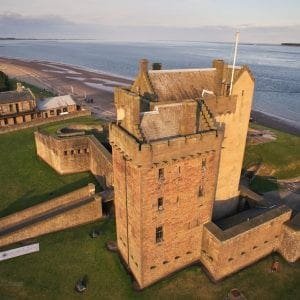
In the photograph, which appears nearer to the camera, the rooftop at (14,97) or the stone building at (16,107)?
the stone building at (16,107)

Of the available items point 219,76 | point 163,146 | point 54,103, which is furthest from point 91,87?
point 163,146

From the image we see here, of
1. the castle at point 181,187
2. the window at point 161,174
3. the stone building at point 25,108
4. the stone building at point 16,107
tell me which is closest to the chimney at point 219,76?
the castle at point 181,187

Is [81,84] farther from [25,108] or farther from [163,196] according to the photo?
[163,196]

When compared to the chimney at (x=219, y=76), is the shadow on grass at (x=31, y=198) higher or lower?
lower

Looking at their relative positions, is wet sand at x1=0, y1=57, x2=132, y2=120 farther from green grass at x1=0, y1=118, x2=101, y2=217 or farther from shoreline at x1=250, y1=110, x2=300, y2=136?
shoreline at x1=250, y1=110, x2=300, y2=136

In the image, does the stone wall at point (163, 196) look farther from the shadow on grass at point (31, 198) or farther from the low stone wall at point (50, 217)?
the shadow on grass at point (31, 198)

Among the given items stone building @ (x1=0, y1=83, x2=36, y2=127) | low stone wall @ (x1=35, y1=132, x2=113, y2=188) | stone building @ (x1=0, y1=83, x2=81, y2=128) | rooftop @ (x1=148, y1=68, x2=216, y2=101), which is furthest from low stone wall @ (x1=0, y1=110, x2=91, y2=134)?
rooftop @ (x1=148, y1=68, x2=216, y2=101)
